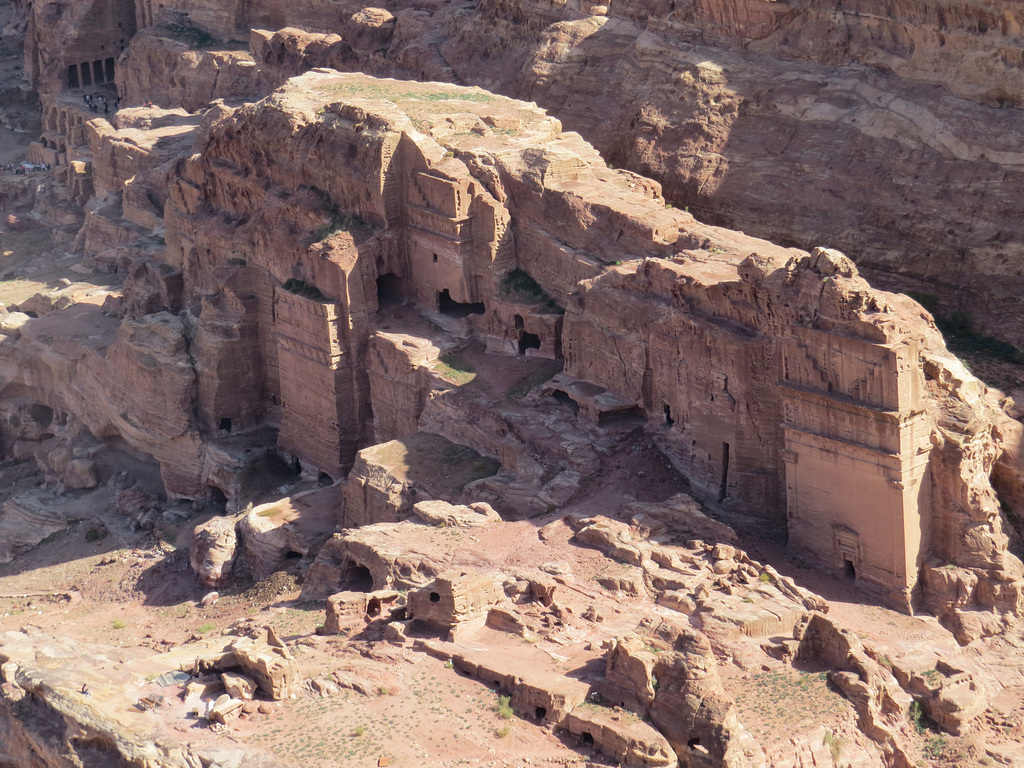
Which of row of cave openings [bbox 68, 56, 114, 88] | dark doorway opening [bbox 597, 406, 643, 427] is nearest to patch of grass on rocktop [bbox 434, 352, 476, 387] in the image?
dark doorway opening [bbox 597, 406, 643, 427]

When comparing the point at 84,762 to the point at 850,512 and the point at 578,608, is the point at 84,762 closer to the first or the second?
the point at 578,608

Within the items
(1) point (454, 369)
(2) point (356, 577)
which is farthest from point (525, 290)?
(2) point (356, 577)

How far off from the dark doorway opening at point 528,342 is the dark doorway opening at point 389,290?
156 inches

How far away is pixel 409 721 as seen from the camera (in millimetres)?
28438

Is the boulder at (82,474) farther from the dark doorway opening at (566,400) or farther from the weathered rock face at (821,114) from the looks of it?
the weathered rock face at (821,114)

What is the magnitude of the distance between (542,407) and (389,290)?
22.6 feet

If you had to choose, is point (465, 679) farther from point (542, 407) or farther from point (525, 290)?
point (525, 290)

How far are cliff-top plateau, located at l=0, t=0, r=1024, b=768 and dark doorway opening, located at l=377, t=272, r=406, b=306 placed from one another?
0.12 m

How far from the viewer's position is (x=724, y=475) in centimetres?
3506

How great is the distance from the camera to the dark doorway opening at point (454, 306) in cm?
4234

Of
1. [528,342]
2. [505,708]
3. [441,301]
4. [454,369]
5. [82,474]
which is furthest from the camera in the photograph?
[82,474]

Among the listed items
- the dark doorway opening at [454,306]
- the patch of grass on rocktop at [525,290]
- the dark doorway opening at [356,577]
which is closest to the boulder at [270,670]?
the dark doorway opening at [356,577]

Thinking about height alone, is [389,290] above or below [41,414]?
above

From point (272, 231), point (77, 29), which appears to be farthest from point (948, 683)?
point (77, 29)
